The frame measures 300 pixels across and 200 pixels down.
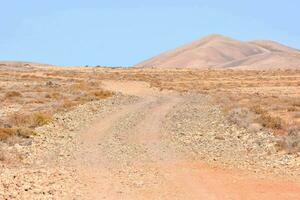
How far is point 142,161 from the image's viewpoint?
20.6 m

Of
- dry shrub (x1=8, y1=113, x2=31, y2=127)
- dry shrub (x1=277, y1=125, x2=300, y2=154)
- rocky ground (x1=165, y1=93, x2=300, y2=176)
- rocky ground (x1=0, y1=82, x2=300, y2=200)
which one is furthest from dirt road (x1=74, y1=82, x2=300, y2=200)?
dry shrub (x1=8, y1=113, x2=31, y2=127)

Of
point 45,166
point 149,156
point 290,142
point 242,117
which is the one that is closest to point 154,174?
point 149,156

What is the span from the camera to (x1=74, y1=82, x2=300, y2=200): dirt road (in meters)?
15.5

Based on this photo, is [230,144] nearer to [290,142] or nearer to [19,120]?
[290,142]

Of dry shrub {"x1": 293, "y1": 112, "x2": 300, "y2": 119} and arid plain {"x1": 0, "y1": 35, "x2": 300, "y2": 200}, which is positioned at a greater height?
dry shrub {"x1": 293, "y1": 112, "x2": 300, "y2": 119}

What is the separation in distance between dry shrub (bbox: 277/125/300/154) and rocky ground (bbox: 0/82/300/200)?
42 cm

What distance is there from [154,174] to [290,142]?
7170mm

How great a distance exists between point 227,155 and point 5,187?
9.36m

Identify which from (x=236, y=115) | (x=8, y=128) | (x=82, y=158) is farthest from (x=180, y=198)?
(x=236, y=115)

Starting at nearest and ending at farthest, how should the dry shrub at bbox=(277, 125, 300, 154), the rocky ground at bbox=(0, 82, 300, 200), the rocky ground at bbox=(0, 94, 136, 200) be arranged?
the rocky ground at bbox=(0, 94, 136, 200) → the rocky ground at bbox=(0, 82, 300, 200) → the dry shrub at bbox=(277, 125, 300, 154)

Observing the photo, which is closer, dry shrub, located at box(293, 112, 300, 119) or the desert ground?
the desert ground

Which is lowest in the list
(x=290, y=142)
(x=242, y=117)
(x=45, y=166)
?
(x=45, y=166)

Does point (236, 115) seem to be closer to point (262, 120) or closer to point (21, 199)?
point (262, 120)

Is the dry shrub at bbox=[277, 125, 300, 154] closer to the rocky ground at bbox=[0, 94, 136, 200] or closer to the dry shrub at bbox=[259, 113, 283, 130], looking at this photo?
the dry shrub at bbox=[259, 113, 283, 130]
